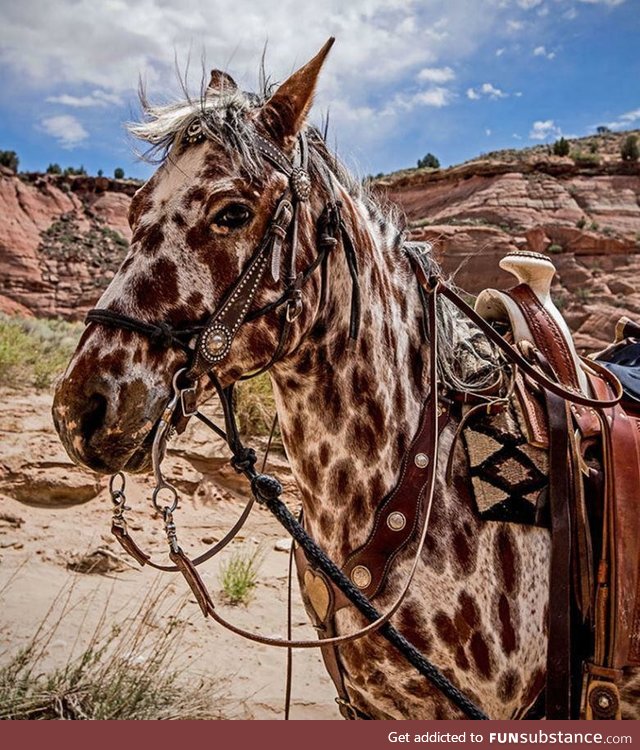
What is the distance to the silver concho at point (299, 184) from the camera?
168 cm

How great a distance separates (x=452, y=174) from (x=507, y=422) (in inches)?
1354

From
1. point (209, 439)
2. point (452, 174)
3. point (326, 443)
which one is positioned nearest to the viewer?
point (326, 443)

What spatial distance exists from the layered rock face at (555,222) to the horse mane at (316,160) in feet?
64.0

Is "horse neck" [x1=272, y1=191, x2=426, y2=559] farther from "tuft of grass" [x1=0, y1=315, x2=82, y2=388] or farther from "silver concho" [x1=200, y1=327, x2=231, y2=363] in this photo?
"tuft of grass" [x1=0, y1=315, x2=82, y2=388]

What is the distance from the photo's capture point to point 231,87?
189 cm

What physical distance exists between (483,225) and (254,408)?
23.3 meters

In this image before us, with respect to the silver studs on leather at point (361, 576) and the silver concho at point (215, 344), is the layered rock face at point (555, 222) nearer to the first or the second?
the silver studs on leather at point (361, 576)

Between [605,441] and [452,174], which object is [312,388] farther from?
[452,174]

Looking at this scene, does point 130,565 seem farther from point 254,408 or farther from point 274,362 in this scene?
point 274,362

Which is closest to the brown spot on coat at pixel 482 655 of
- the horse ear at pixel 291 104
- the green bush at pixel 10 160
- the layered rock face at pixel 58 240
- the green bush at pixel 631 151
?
the horse ear at pixel 291 104

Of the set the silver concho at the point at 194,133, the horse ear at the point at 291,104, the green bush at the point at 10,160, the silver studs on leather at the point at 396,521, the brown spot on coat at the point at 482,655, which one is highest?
the green bush at the point at 10,160

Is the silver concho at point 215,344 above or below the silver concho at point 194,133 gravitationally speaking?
below
